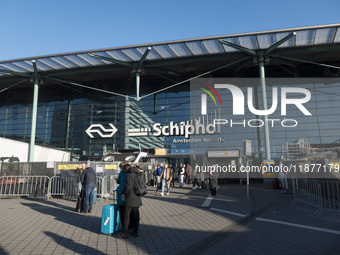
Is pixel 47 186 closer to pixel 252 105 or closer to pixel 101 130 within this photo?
pixel 101 130

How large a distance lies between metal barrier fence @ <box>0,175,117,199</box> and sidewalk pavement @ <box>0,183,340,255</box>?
2809mm

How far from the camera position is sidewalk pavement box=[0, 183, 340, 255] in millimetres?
4512

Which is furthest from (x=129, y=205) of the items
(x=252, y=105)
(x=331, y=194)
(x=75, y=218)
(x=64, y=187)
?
(x=252, y=105)

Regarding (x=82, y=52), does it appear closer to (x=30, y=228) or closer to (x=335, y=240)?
(x=30, y=228)

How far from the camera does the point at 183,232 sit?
569cm

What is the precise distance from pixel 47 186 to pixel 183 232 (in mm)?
8930

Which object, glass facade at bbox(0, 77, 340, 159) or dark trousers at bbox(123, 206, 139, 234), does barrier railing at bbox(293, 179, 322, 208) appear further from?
glass facade at bbox(0, 77, 340, 159)

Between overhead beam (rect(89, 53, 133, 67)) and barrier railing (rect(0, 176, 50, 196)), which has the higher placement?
overhead beam (rect(89, 53, 133, 67))

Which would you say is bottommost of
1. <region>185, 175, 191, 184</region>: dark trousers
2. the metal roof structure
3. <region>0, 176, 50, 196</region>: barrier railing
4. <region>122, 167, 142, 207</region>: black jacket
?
<region>185, 175, 191, 184</region>: dark trousers

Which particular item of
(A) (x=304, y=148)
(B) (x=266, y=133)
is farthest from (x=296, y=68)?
(A) (x=304, y=148)

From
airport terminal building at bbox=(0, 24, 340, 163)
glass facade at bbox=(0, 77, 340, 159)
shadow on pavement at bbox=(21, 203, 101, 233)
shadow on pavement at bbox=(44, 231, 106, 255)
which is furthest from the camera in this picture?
glass facade at bbox=(0, 77, 340, 159)

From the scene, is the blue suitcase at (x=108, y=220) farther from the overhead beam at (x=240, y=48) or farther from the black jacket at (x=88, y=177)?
the overhead beam at (x=240, y=48)

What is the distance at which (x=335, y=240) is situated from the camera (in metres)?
4.89

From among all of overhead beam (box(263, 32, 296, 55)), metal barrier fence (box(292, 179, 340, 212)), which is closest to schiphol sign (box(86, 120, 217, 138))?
overhead beam (box(263, 32, 296, 55))
